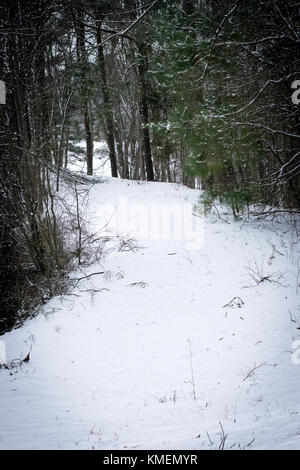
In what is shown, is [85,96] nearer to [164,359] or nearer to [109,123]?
[164,359]

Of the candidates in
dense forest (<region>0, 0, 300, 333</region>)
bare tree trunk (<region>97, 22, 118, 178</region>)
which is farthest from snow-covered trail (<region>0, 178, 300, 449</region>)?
bare tree trunk (<region>97, 22, 118, 178</region>)

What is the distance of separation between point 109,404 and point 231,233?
5.68m

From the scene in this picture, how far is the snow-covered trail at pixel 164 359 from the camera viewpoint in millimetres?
2775

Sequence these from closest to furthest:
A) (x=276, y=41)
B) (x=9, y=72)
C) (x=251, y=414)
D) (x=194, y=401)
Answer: (x=251, y=414), (x=194, y=401), (x=276, y=41), (x=9, y=72)

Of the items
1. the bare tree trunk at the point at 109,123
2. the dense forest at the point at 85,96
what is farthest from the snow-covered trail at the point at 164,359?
the bare tree trunk at the point at 109,123

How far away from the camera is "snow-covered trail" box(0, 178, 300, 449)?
278cm

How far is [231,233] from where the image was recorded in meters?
7.66

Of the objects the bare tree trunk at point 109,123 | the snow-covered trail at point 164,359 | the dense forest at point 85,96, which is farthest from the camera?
the bare tree trunk at point 109,123

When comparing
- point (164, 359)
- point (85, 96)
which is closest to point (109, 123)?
point (85, 96)

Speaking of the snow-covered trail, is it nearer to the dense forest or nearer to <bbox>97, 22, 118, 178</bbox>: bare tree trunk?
the dense forest

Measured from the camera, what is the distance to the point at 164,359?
3895 millimetres

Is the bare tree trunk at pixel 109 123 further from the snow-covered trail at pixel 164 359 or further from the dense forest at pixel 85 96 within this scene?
the snow-covered trail at pixel 164 359
